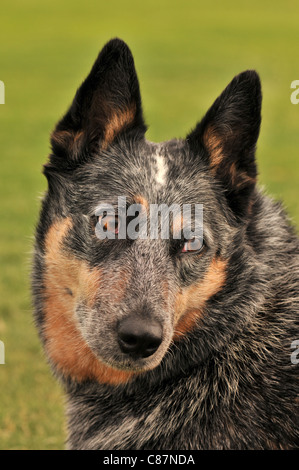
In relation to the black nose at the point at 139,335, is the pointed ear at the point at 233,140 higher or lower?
higher

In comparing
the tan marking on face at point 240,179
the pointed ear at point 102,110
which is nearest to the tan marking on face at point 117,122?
the pointed ear at point 102,110

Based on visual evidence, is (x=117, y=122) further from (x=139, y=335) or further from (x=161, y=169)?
(x=139, y=335)

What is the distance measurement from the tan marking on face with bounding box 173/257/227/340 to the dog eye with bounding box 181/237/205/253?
142mm

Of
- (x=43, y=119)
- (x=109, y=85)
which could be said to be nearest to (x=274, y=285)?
(x=109, y=85)

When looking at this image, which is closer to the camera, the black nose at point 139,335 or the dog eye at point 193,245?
the black nose at point 139,335

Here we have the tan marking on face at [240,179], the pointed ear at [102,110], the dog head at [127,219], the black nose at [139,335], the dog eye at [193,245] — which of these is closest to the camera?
the black nose at [139,335]

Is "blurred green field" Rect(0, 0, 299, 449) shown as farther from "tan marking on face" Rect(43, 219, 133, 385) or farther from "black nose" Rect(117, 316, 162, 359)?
"black nose" Rect(117, 316, 162, 359)

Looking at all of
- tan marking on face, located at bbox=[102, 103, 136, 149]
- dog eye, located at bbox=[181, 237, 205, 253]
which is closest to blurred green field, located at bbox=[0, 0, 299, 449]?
tan marking on face, located at bbox=[102, 103, 136, 149]

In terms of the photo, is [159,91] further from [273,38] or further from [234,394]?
[234,394]

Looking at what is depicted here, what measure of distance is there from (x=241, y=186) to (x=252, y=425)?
4.82 feet

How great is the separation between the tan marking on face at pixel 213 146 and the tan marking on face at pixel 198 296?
64 centimetres

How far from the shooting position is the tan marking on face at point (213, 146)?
13.8 feet

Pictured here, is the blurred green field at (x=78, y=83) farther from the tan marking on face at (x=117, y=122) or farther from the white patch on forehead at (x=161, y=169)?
A: the white patch on forehead at (x=161, y=169)

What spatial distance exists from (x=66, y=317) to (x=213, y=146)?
1.44 meters
